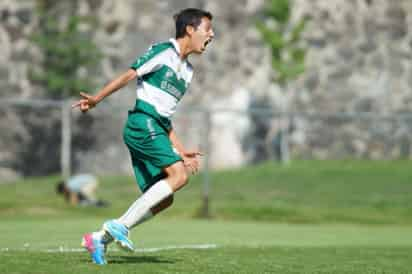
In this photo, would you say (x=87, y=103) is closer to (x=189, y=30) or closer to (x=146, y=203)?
(x=146, y=203)

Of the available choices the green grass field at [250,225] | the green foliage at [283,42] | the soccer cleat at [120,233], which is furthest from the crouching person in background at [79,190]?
the soccer cleat at [120,233]

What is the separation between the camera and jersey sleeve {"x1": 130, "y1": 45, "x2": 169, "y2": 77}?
8.17 m

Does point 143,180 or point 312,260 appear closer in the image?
point 143,180

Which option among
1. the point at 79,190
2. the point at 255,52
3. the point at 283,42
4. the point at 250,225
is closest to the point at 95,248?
the point at 250,225

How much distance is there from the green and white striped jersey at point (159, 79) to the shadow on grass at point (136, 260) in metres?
1.05

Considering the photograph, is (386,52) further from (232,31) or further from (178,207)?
(178,207)

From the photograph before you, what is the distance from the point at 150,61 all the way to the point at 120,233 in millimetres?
1241

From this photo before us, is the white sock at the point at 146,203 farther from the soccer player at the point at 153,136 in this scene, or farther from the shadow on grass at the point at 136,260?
the shadow on grass at the point at 136,260

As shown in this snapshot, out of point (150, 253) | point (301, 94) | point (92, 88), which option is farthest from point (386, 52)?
point (150, 253)

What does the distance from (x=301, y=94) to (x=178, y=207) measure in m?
10.7

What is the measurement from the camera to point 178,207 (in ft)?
65.1

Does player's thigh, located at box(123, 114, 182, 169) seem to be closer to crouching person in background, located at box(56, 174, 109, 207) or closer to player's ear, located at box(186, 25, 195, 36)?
player's ear, located at box(186, 25, 195, 36)

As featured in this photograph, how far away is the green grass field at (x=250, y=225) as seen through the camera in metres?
8.46

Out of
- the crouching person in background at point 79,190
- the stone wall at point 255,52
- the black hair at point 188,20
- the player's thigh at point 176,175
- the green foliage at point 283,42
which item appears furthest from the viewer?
the stone wall at point 255,52
